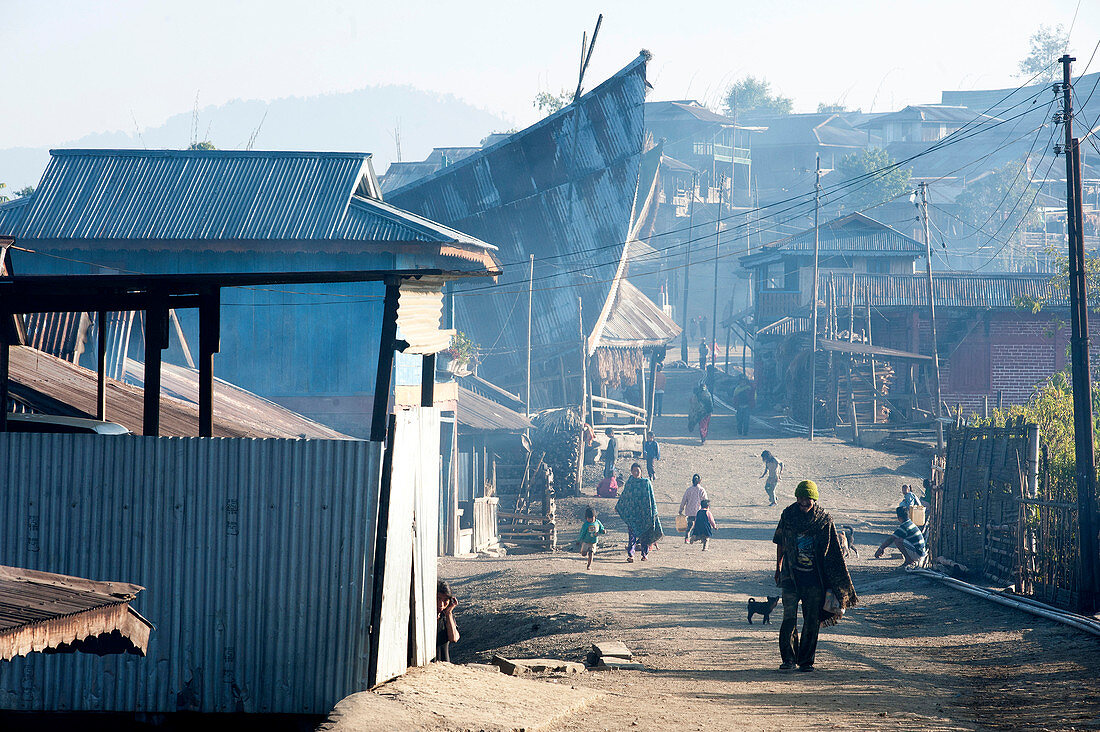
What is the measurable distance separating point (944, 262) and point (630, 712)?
2248 inches

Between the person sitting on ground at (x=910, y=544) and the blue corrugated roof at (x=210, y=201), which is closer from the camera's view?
the person sitting on ground at (x=910, y=544)

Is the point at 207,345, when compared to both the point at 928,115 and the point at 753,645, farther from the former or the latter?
the point at 928,115

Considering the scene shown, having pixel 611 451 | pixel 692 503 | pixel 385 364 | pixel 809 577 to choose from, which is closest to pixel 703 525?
→ pixel 692 503

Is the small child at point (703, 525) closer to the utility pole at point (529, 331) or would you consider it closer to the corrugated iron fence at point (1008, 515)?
the corrugated iron fence at point (1008, 515)

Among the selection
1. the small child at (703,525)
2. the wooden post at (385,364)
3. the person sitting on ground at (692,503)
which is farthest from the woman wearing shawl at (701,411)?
the wooden post at (385,364)

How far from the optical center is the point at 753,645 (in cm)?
977

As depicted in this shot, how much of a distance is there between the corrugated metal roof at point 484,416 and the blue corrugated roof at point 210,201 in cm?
483

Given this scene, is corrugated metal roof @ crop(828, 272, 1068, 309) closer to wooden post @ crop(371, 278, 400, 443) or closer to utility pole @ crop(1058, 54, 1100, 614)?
utility pole @ crop(1058, 54, 1100, 614)

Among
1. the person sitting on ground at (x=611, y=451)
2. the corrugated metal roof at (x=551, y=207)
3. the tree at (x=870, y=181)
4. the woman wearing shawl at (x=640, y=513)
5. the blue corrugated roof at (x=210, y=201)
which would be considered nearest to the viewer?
the woman wearing shawl at (x=640, y=513)

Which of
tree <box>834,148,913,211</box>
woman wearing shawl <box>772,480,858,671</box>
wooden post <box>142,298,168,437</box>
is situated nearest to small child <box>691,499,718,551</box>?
woman wearing shawl <box>772,480,858,671</box>

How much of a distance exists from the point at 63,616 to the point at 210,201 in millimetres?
14869

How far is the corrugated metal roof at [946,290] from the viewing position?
1516 inches

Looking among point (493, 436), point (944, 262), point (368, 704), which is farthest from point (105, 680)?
point (944, 262)

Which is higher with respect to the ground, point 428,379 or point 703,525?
point 428,379
